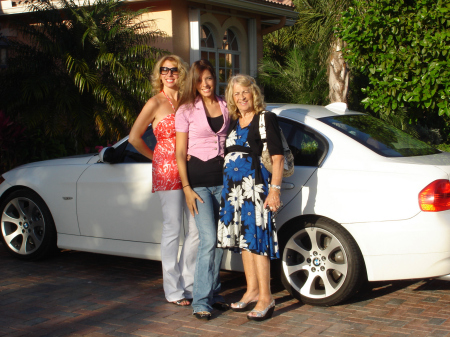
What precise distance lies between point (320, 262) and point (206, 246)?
90 cm

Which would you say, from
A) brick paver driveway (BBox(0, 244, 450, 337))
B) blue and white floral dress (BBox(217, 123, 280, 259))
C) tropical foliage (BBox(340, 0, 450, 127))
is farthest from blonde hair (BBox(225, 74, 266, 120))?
tropical foliage (BBox(340, 0, 450, 127))

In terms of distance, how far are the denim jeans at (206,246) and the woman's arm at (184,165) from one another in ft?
0.19

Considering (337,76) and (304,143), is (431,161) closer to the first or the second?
(304,143)

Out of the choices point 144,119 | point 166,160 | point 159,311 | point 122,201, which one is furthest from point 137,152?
point 159,311

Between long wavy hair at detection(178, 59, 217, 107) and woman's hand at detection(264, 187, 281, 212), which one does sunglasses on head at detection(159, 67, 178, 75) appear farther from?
woman's hand at detection(264, 187, 281, 212)

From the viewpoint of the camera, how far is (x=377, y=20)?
252 inches

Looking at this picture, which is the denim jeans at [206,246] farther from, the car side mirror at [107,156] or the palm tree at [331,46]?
the palm tree at [331,46]

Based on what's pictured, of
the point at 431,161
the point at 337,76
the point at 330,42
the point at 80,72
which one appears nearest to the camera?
the point at 431,161

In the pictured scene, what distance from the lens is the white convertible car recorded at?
4.17 m

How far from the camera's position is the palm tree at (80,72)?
33.9ft

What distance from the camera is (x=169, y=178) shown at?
452 cm

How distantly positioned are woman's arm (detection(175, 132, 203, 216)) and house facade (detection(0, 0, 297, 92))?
855 cm

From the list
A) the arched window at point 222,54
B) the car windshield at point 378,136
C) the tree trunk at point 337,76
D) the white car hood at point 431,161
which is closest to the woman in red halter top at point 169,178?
the car windshield at point 378,136

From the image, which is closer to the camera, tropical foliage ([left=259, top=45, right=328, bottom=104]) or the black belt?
the black belt
